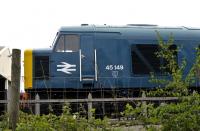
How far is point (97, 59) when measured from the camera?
16266 mm

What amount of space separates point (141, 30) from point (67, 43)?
2.87 metres

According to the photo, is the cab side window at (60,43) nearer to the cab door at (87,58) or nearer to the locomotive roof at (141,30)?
the locomotive roof at (141,30)

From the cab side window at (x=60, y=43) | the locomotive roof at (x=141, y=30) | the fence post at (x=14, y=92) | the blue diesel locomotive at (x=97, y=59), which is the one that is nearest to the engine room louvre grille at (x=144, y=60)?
the blue diesel locomotive at (x=97, y=59)

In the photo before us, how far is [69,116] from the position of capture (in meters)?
6.13

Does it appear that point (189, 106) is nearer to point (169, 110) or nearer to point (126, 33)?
point (169, 110)

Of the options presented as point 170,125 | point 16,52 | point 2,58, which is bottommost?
point 170,125

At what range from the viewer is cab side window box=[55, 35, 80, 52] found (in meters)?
16.2

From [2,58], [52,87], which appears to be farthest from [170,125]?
[2,58]

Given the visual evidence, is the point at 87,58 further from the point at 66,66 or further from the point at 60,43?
the point at 60,43

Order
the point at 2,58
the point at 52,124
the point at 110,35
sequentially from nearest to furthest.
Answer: the point at 52,124 < the point at 110,35 < the point at 2,58

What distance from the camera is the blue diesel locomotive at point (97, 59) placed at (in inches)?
620

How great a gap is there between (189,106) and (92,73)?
33.6 ft

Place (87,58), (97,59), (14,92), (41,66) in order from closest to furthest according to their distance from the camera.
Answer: (14,92), (41,66), (87,58), (97,59)

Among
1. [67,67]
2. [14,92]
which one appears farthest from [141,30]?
[14,92]
